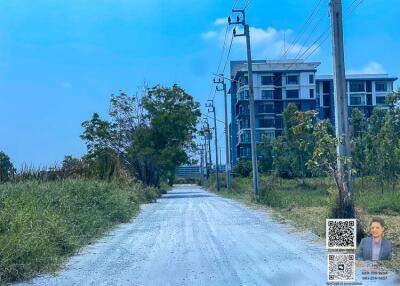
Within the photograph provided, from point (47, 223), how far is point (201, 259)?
3.77 m

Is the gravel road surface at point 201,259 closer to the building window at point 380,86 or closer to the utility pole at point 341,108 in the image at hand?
the utility pole at point 341,108

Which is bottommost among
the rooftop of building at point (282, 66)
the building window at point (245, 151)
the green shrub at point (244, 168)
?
the green shrub at point (244, 168)

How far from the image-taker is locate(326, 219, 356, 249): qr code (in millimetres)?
11236

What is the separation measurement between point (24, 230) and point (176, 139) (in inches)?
1730

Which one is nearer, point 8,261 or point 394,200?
point 8,261

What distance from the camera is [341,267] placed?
10242mm

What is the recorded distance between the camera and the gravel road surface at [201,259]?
9727 millimetres

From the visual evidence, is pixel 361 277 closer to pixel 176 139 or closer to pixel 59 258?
pixel 59 258

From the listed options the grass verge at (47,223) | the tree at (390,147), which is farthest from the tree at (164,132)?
the grass verge at (47,223)

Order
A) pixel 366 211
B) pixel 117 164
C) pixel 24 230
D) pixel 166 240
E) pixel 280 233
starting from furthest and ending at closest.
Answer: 1. pixel 117 164
2. pixel 366 211
3. pixel 280 233
4. pixel 166 240
5. pixel 24 230

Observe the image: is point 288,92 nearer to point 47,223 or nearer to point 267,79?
point 267,79

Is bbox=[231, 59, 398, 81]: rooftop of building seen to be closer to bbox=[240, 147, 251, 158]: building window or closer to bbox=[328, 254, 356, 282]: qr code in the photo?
bbox=[240, 147, 251, 158]: building window

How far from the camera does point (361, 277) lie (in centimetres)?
920

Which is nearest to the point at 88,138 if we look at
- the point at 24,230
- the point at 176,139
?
the point at 176,139
